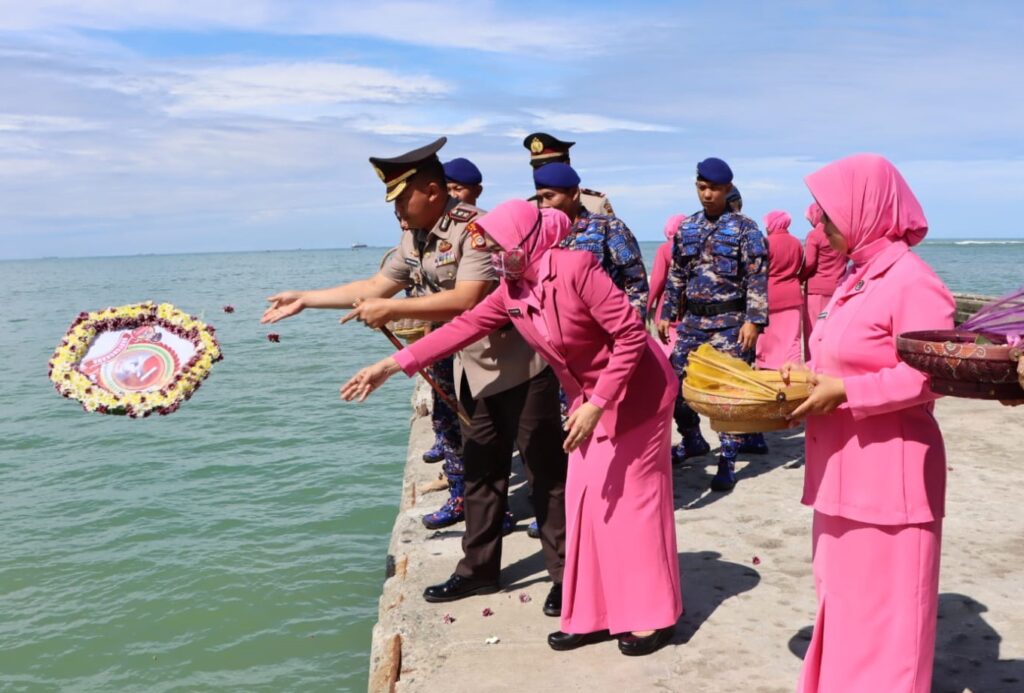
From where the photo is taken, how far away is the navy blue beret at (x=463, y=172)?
668 cm

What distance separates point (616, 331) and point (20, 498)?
10.9 meters

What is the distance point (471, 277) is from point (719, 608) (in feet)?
7.02

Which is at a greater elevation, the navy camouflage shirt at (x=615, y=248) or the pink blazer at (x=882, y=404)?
the navy camouflage shirt at (x=615, y=248)

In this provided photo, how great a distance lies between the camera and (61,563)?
9.29 metres

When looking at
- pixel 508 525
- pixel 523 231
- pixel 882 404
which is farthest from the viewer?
pixel 508 525

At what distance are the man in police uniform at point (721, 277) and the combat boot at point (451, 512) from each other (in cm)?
188

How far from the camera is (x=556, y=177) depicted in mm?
5754

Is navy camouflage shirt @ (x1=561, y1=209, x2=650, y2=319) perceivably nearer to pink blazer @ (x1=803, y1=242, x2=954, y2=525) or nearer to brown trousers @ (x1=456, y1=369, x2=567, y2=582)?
brown trousers @ (x1=456, y1=369, x2=567, y2=582)

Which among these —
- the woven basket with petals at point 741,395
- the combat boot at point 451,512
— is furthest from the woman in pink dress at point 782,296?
the woven basket with petals at point 741,395

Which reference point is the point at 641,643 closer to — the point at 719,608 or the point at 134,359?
the point at 719,608

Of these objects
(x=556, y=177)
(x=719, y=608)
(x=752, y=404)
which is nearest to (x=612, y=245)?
(x=556, y=177)

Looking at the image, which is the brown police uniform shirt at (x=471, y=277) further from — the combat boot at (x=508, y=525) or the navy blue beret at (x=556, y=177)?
the combat boot at (x=508, y=525)

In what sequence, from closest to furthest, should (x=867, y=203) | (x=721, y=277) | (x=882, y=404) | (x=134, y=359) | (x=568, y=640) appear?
1. (x=882, y=404)
2. (x=867, y=203)
3. (x=568, y=640)
4. (x=134, y=359)
5. (x=721, y=277)

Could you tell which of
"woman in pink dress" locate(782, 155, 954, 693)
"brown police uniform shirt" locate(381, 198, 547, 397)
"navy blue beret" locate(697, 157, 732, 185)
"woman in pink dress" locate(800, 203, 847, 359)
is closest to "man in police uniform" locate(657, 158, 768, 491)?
"navy blue beret" locate(697, 157, 732, 185)
